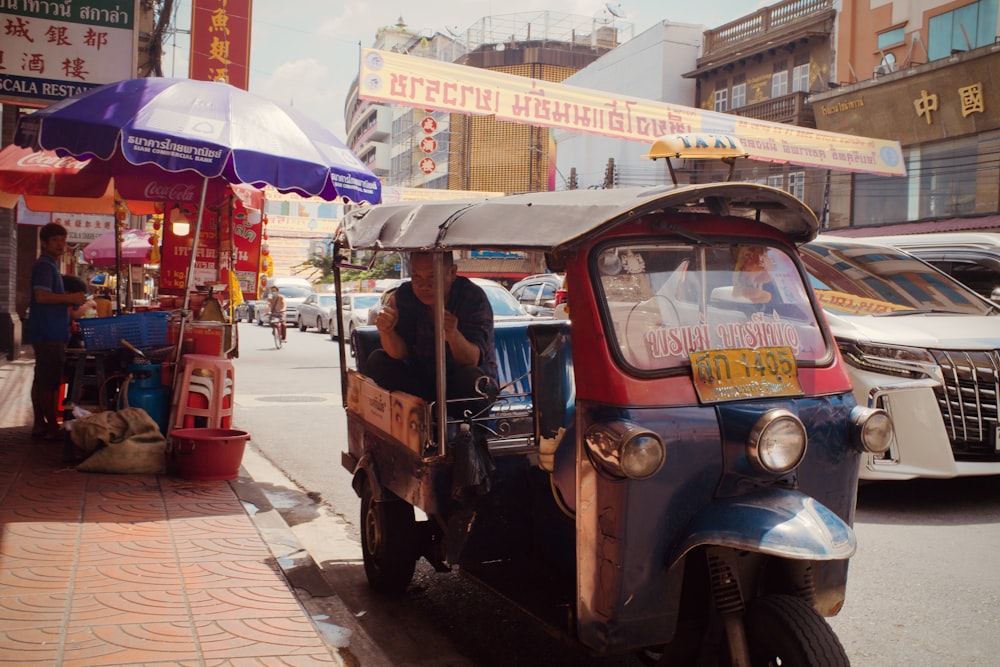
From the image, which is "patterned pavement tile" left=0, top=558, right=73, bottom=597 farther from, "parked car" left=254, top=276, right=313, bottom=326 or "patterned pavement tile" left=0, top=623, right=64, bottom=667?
"parked car" left=254, top=276, right=313, bottom=326

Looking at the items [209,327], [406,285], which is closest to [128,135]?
[209,327]

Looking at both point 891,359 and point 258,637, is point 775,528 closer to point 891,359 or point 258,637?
point 258,637

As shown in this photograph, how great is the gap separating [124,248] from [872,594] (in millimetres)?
16097

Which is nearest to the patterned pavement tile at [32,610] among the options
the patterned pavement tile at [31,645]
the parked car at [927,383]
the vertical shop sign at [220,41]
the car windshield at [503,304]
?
the patterned pavement tile at [31,645]

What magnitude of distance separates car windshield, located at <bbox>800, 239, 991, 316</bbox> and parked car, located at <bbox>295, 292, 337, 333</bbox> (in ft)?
70.0

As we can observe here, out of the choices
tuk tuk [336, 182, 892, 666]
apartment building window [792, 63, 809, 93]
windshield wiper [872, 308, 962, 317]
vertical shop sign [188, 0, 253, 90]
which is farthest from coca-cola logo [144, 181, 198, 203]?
apartment building window [792, 63, 809, 93]

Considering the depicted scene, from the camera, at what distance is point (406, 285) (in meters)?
4.54

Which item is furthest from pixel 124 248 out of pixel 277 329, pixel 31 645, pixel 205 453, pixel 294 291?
pixel 294 291

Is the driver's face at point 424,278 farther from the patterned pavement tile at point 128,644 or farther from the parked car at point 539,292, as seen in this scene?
the parked car at point 539,292

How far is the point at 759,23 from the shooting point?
1181 inches

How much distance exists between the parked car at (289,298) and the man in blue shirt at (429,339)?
28807mm

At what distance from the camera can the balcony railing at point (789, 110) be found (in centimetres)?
2706

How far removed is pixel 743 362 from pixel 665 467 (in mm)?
564

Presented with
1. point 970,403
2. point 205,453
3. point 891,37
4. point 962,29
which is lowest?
point 205,453
